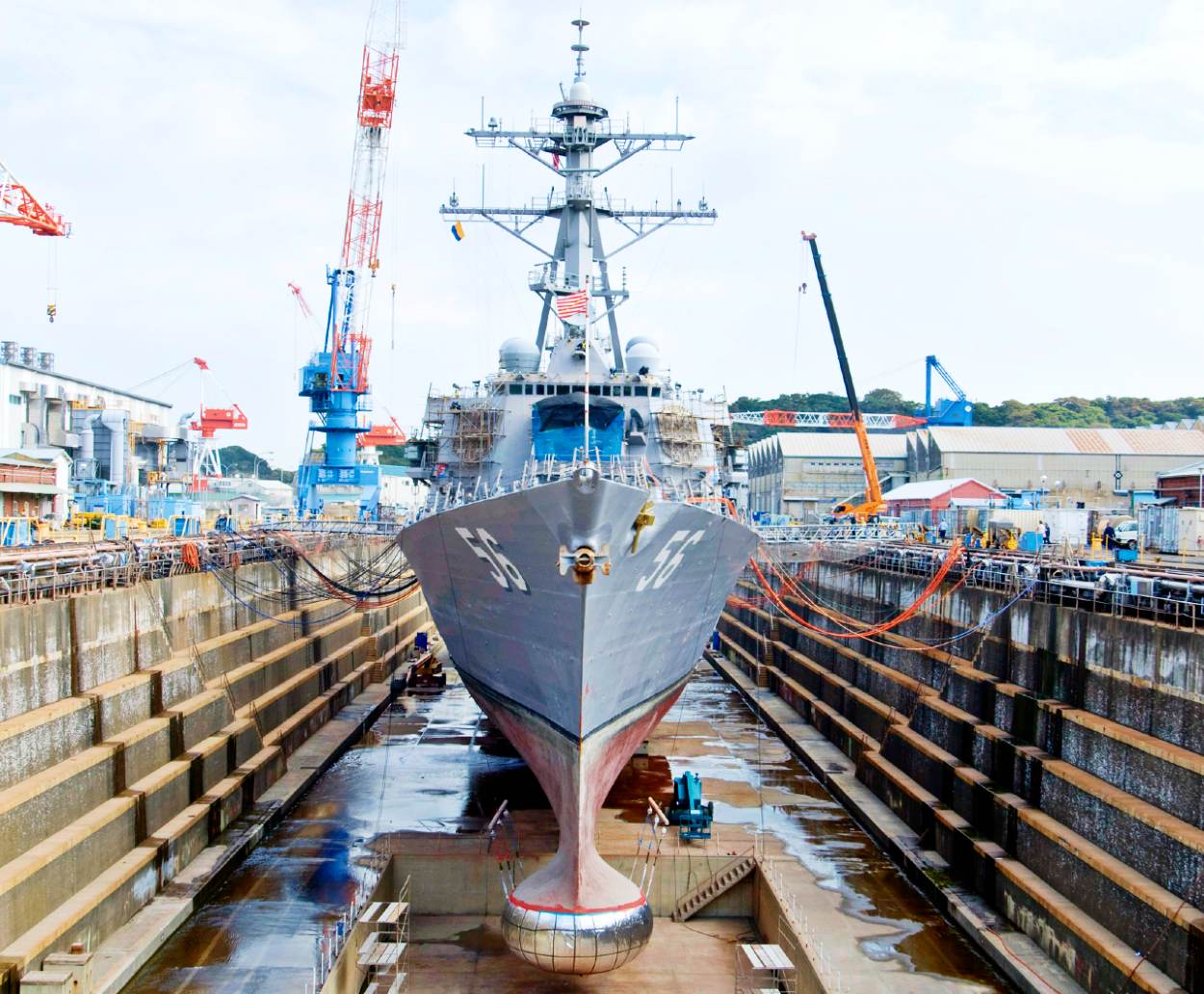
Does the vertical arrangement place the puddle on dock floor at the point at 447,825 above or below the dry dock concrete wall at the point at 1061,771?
below

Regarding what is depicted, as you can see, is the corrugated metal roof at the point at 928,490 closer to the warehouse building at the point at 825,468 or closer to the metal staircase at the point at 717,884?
the warehouse building at the point at 825,468

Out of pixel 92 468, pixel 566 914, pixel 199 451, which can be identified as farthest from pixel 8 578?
pixel 199 451

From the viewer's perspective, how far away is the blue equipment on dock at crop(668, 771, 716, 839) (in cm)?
1672

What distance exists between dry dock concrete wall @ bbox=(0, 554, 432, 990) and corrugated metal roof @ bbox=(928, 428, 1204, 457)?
41.7m

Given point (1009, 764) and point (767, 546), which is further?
point (767, 546)

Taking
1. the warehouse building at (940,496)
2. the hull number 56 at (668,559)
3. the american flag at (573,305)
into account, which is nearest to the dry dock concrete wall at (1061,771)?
the hull number 56 at (668,559)

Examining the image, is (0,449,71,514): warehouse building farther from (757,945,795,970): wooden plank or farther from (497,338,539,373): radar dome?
(757,945,795,970): wooden plank

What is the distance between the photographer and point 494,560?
1388 centimetres

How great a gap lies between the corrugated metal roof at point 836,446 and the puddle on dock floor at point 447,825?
4116cm

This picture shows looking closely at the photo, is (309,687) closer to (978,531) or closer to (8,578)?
(8,578)

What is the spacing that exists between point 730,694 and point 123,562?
19041mm

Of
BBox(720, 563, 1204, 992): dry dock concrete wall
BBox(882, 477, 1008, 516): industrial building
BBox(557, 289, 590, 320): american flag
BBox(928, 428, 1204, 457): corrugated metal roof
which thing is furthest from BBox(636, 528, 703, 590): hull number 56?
BBox(928, 428, 1204, 457): corrugated metal roof

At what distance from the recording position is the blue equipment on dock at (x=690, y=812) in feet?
54.9

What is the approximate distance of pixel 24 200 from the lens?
34.7 meters
